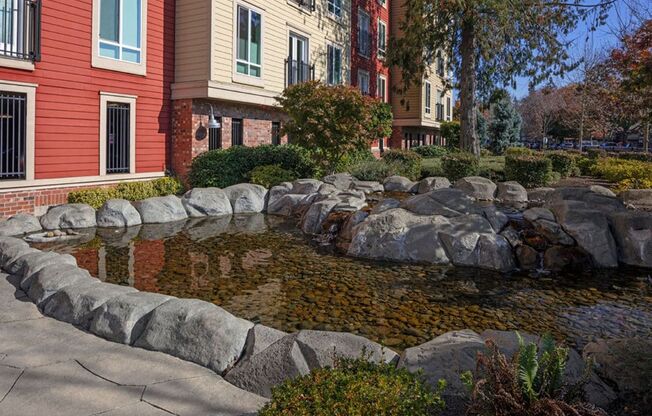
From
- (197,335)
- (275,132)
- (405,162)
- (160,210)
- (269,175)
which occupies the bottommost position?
(197,335)

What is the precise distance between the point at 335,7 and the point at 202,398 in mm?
23368

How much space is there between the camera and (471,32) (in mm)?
21406

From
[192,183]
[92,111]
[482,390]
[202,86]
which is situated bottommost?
[482,390]

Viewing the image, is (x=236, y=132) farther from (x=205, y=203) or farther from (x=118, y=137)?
(x=205, y=203)

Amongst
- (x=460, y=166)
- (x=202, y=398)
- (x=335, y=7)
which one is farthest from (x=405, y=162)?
(x=202, y=398)

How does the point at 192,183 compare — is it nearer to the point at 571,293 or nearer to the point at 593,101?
the point at 571,293

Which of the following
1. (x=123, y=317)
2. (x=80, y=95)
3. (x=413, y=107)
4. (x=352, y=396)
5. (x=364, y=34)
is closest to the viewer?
(x=352, y=396)

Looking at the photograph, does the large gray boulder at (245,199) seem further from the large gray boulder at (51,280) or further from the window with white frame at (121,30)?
the large gray boulder at (51,280)

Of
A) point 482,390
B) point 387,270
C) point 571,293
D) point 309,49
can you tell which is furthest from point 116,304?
point 309,49

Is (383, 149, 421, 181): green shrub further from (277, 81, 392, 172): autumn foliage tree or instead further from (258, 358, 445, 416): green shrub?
(258, 358, 445, 416): green shrub

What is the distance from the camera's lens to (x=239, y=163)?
1630cm

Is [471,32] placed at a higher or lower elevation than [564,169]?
higher

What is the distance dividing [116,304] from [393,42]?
2129 centimetres

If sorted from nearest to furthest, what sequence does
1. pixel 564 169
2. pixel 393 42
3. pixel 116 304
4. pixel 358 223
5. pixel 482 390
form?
pixel 482 390 → pixel 116 304 → pixel 358 223 → pixel 564 169 → pixel 393 42
